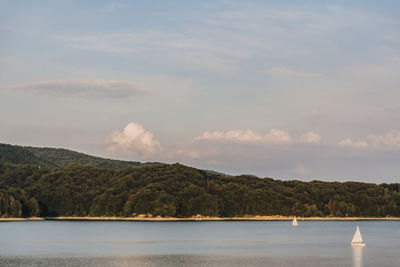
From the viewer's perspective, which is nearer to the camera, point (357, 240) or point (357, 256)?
point (357, 256)

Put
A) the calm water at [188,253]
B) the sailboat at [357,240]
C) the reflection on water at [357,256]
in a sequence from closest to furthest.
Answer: the reflection on water at [357,256], the calm water at [188,253], the sailboat at [357,240]

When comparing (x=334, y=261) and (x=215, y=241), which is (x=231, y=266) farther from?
(x=215, y=241)

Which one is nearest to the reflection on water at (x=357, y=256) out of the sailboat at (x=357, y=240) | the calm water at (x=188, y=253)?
the calm water at (x=188, y=253)

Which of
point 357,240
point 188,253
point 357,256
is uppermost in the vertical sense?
point 357,240

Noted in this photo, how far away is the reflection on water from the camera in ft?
296

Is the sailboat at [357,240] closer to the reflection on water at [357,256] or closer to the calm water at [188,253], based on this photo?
the reflection on water at [357,256]

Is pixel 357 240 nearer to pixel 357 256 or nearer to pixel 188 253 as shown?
pixel 357 256

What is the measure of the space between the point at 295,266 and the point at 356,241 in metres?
40.2

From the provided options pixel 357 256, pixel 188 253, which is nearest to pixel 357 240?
pixel 357 256

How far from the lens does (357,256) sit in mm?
103125

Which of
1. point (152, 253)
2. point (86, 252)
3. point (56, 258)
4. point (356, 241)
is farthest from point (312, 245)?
point (56, 258)

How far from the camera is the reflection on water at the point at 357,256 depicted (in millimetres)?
90188

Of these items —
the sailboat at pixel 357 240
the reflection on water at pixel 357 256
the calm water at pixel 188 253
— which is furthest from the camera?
the sailboat at pixel 357 240

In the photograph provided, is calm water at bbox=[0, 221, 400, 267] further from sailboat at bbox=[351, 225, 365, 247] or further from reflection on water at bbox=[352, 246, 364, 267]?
sailboat at bbox=[351, 225, 365, 247]
